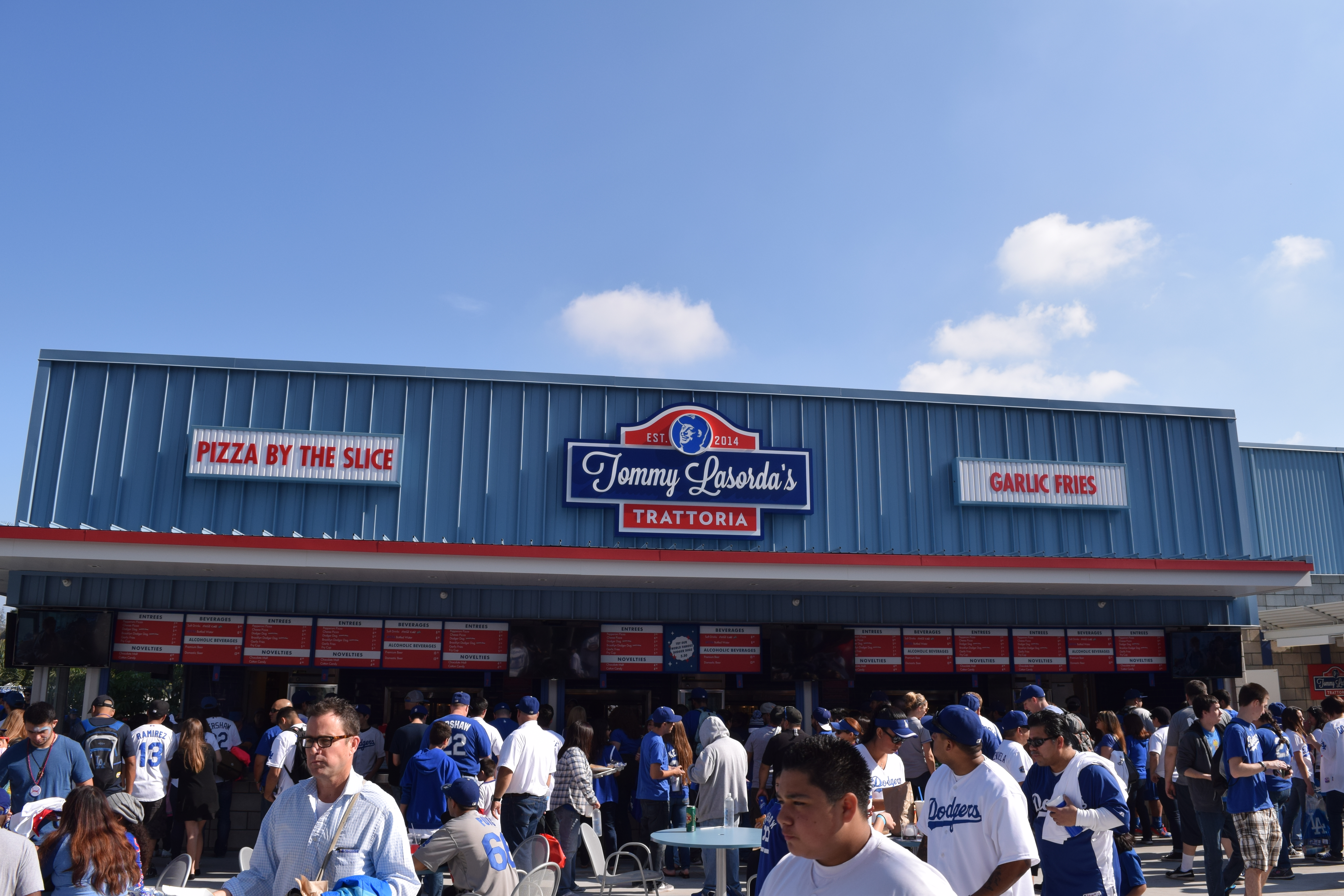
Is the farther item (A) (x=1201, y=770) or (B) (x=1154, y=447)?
(B) (x=1154, y=447)

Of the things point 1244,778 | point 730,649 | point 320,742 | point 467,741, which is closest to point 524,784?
point 467,741

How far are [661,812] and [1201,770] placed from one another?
556 cm

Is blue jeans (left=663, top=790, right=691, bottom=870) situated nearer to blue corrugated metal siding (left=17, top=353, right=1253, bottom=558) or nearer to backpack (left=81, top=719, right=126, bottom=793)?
blue corrugated metal siding (left=17, top=353, right=1253, bottom=558)

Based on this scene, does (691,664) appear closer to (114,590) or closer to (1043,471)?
(1043,471)

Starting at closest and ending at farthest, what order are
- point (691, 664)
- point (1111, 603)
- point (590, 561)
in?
point (590, 561) → point (691, 664) → point (1111, 603)

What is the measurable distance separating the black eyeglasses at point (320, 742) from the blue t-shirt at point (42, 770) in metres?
5.63

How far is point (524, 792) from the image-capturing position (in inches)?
368

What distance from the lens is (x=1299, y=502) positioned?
68.0 ft

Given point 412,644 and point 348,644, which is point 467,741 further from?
point 348,644

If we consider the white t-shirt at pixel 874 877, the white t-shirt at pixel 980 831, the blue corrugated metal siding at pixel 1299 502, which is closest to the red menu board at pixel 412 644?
the white t-shirt at pixel 980 831

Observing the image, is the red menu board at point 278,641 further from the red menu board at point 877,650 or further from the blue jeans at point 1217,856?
the blue jeans at point 1217,856

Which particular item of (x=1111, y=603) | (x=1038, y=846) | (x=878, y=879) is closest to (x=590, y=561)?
(x=1038, y=846)

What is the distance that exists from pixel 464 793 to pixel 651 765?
4.77 meters

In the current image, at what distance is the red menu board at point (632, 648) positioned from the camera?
47.1 ft
